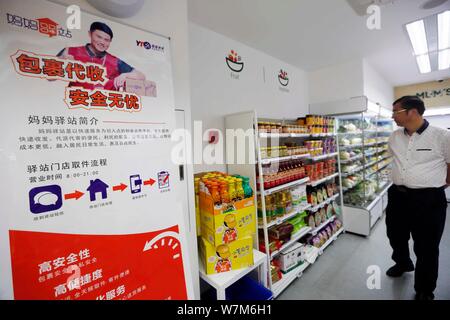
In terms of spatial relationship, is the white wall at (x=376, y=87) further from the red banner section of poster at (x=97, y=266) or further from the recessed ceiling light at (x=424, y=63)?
the red banner section of poster at (x=97, y=266)

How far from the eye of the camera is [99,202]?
110cm

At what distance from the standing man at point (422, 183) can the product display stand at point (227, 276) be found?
1630 millimetres

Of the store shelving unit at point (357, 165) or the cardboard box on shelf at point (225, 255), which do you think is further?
the store shelving unit at point (357, 165)

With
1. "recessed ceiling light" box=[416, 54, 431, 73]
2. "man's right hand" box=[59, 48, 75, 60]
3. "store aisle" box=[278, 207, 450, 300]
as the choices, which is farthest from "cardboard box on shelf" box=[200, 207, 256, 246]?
"recessed ceiling light" box=[416, 54, 431, 73]

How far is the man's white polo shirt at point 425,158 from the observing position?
203cm

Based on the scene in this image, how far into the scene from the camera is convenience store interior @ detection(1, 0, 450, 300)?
1.65 m

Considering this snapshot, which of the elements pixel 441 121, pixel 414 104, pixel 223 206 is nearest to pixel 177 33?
pixel 223 206

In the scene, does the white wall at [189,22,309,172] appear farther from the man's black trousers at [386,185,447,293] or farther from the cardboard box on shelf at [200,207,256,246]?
the man's black trousers at [386,185,447,293]

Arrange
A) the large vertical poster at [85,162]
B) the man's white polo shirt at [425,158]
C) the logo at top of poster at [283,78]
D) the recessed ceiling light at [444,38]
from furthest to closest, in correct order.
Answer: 1. the logo at top of poster at [283,78]
2. the recessed ceiling light at [444,38]
3. the man's white polo shirt at [425,158]
4. the large vertical poster at [85,162]

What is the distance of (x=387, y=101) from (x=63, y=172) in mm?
7153

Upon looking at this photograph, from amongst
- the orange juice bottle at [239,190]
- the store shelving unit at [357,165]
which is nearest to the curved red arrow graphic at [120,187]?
the orange juice bottle at [239,190]

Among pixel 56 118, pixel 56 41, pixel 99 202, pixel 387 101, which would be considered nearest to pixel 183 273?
pixel 99 202

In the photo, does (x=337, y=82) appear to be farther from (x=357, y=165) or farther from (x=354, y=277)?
(x=354, y=277)

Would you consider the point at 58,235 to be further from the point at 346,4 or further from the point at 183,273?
the point at 346,4
